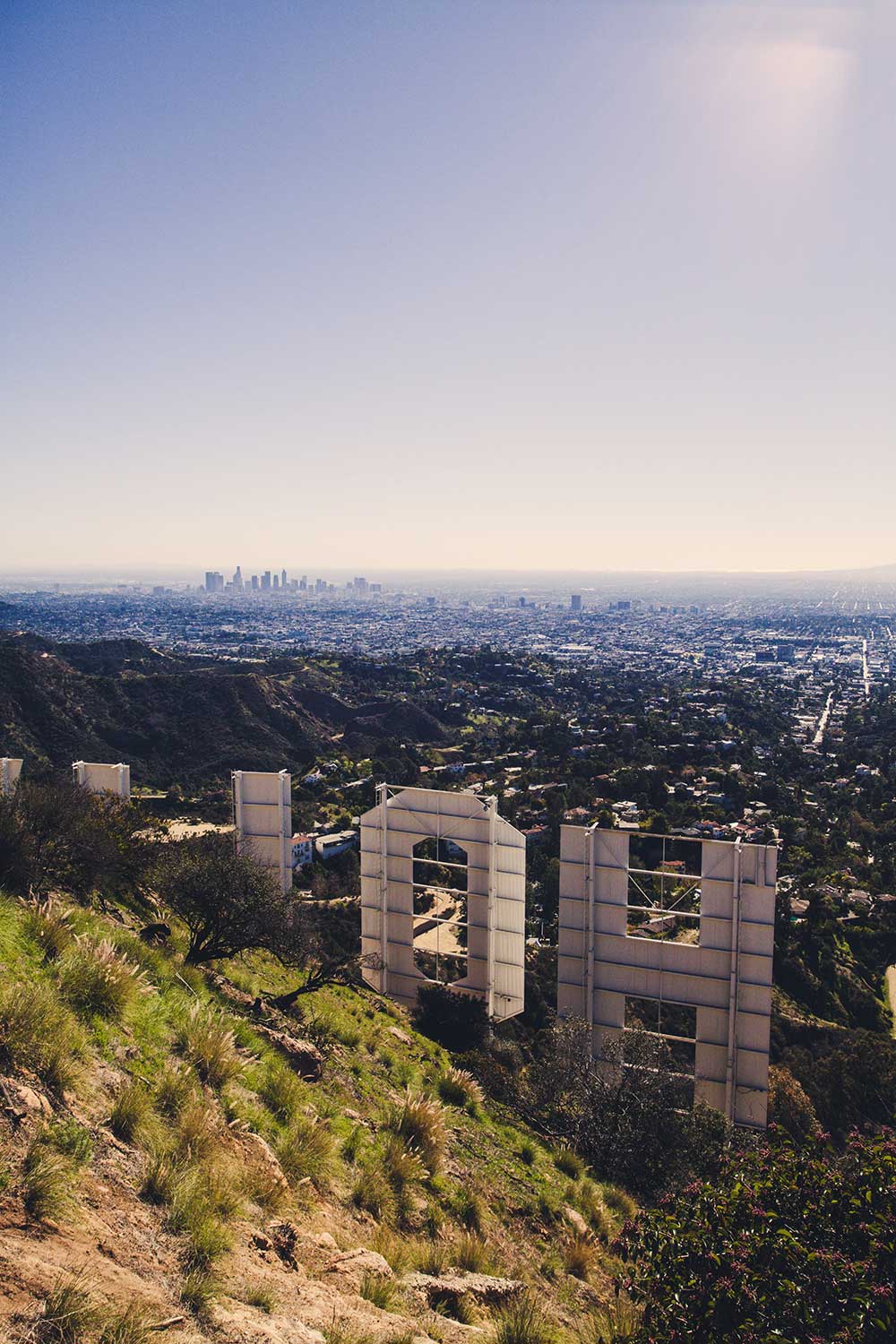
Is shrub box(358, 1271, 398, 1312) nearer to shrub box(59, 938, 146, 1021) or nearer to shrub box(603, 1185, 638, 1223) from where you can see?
shrub box(59, 938, 146, 1021)

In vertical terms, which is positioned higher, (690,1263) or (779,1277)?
(779,1277)

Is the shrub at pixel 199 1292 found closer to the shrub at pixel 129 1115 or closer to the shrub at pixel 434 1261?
the shrub at pixel 129 1115

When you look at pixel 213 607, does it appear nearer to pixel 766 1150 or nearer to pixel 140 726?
pixel 140 726

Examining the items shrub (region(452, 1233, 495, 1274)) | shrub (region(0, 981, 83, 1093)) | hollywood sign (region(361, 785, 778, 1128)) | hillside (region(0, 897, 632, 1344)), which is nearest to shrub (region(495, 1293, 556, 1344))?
hillside (region(0, 897, 632, 1344))

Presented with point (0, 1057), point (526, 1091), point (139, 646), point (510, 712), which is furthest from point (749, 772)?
point (139, 646)

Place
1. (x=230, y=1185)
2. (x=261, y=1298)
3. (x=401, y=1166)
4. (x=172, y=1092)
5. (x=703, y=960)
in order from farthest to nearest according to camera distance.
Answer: (x=703, y=960), (x=401, y=1166), (x=172, y=1092), (x=230, y=1185), (x=261, y=1298)

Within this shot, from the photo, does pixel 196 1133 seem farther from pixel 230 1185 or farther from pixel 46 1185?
pixel 46 1185

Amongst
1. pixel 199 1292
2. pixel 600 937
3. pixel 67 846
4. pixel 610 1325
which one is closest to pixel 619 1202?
pixel 610 1325
